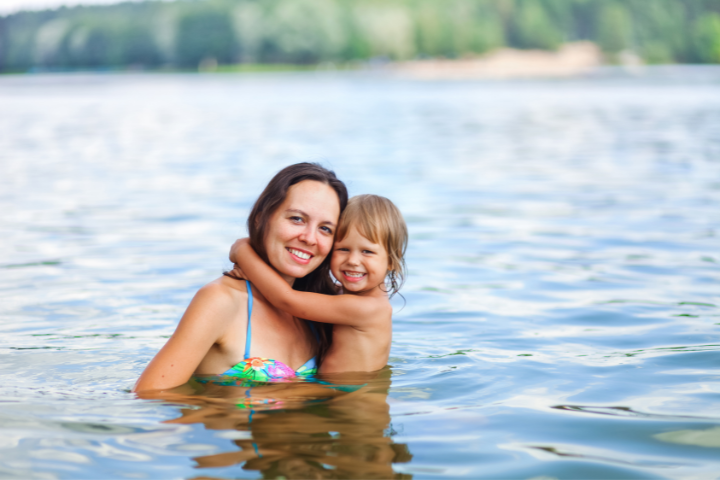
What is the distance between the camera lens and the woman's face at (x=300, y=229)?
3.64m

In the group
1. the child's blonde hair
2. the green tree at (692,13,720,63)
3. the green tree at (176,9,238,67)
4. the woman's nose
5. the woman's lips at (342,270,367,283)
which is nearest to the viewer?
the woman's nose

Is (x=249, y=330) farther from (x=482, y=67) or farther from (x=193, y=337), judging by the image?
(x=482, y=67)

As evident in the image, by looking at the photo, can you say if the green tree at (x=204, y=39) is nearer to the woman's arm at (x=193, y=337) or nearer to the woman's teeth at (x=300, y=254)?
the woman's teeth at (x=300, y=254)

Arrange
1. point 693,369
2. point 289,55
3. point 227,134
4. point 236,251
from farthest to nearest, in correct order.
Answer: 1. point 289,55
2. point 227,134
3. point 693,369
4. point 236,251

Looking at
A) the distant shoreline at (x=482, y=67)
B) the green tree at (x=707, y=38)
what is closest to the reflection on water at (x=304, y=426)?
the green tree at (x=707, y=38)

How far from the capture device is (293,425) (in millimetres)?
3502

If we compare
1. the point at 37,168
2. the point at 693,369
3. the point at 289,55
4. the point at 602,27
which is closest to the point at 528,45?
the point at 602,27

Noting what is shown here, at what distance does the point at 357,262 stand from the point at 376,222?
0.21 meters

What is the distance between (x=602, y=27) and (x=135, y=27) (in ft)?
177

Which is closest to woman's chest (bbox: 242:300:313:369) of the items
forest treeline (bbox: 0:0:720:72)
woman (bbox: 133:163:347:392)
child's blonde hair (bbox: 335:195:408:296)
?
woman (bbox: 133:163:347:392)

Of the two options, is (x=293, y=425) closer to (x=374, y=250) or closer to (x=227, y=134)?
(x=374, y=250)

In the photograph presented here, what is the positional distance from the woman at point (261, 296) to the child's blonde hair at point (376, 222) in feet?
0.20

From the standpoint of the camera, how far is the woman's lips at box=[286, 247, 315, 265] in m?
3.70

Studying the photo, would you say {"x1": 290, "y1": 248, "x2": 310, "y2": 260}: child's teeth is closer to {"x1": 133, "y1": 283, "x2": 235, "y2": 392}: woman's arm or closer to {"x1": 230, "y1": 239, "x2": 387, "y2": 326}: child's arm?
{"x1": 230, "y1": 239, "x2": 387, "y2": 326}: child's arm
